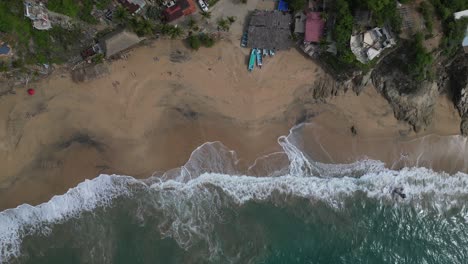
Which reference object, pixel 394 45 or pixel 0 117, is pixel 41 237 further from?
pixel 394 45

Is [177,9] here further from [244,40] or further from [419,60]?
[419,60]

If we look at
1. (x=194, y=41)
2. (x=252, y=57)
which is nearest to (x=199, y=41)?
(x=194, y=41)

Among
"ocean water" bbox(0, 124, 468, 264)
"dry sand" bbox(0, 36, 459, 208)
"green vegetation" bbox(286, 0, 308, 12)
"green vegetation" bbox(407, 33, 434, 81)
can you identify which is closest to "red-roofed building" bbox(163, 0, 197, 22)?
"dry sand" bbox(0, 36, 459, 208)

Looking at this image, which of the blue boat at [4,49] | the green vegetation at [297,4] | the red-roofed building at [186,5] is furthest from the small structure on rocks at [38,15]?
the green vegetation at [297,4]

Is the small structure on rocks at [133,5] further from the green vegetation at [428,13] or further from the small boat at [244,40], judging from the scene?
the green vegetation at [428,13]

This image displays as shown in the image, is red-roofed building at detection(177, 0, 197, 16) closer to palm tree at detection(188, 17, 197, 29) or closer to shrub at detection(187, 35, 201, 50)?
palm tree at detection(188, 17, 197, 29)

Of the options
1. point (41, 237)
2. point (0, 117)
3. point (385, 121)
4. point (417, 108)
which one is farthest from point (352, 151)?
point (0, 117)
